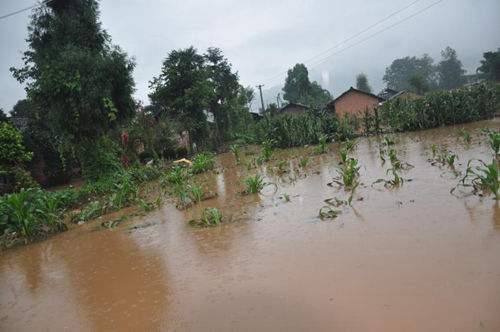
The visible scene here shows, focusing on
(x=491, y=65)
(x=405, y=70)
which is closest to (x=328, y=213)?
(x=491, y=65)

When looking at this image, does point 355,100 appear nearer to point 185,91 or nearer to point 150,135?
point 185,91

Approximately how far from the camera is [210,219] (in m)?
6.76

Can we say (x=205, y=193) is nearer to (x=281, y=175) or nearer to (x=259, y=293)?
(x=281, y=175)

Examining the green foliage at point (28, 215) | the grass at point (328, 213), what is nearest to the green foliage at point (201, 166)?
the green foliage at point (28, 215)

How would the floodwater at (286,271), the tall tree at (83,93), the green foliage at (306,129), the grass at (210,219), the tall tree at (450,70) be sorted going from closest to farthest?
1. the floodwater at (286,271)
2. the grass at (210,219)
3. the tall tree at (83,93)
4. the green foliage at (306,129)
5. the tall tree at (450,70)

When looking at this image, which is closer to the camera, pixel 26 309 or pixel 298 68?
pixel 26 309

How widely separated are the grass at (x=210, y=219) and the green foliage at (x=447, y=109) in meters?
14.7

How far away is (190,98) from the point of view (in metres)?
24.2

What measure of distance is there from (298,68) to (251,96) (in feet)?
69.5

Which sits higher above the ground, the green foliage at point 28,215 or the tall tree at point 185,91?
the tall tree at point 185,91

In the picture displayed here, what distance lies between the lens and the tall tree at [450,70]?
80.2 meters

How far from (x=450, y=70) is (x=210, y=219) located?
292 feet

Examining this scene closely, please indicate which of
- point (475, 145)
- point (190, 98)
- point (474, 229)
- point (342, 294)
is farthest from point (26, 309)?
point (190, 98)

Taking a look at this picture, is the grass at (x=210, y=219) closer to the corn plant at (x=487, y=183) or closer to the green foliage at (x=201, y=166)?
the corn plant at (x=487, y=183)
